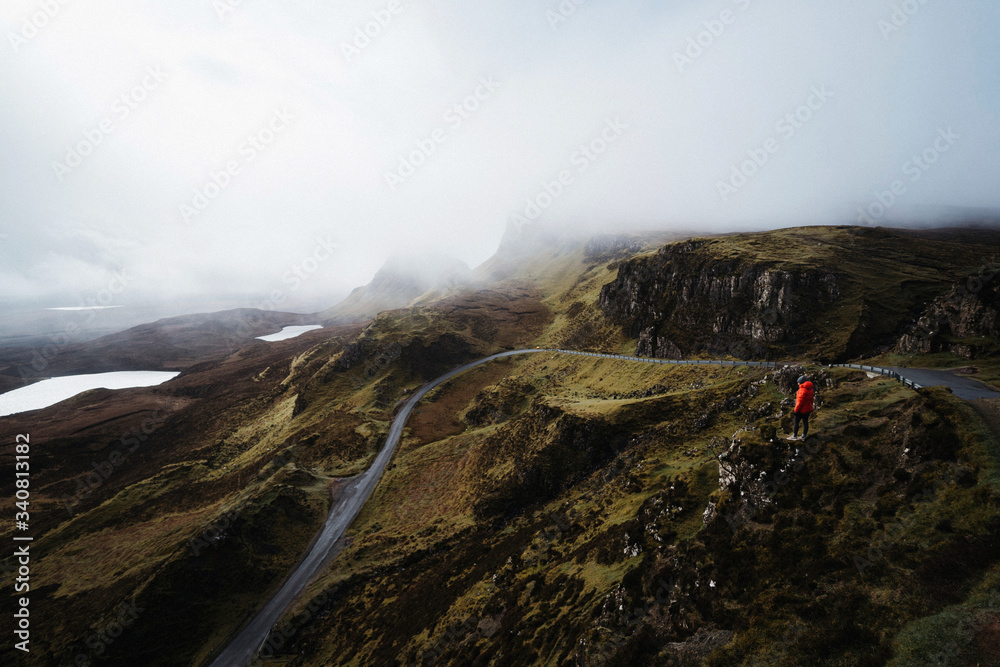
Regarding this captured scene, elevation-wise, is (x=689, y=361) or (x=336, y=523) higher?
(x=689, y=361)

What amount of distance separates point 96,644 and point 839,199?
831ft

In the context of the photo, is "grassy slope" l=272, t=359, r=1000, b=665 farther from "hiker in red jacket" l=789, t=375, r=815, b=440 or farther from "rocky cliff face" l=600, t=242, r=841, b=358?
"rocky cliff face" l=600, t=242, r=841, b=358

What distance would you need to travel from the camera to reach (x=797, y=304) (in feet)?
184

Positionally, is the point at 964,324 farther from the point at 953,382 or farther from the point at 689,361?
the point at 689,361

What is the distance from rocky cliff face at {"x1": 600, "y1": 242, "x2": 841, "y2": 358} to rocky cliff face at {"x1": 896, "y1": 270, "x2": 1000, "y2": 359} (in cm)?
1626

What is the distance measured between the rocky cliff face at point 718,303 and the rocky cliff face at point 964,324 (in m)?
16.3

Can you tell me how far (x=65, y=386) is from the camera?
151 m

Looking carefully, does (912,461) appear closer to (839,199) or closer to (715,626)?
(715,626)

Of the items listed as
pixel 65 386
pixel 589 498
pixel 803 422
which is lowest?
pixel 589 498

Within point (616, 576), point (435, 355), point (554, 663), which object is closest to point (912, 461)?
point (616, 576)

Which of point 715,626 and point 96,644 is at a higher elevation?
point 715,626

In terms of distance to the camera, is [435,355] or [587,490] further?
[435,355]

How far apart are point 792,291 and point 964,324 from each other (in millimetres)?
24262

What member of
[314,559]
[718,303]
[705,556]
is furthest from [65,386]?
[718,303]
